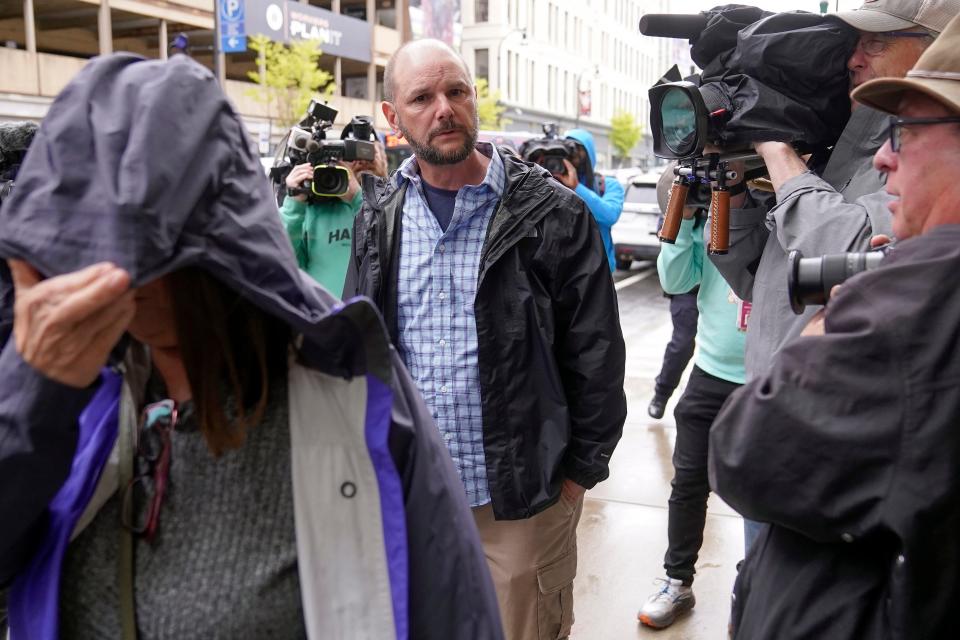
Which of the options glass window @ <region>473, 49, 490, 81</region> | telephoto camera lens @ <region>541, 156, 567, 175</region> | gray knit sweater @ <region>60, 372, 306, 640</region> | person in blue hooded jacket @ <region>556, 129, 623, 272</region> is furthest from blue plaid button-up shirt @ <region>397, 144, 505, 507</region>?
glass window @ <region>473, 49, 490, 81</region>

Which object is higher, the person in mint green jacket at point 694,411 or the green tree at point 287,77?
the green tree at point 287,77

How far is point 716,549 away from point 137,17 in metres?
30.4

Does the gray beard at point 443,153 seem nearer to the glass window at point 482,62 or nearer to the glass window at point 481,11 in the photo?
the glass window at point 482,62

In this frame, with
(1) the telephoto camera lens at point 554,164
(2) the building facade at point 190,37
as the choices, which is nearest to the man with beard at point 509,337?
(1) the telephoto camera lens at point 554,164

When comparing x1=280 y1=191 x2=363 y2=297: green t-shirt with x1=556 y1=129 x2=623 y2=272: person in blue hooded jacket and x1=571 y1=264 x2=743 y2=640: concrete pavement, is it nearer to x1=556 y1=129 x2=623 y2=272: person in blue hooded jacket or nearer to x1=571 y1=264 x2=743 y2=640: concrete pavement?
x1=556 y1=129 x2=623 y2=272: person in blue hooded jacket

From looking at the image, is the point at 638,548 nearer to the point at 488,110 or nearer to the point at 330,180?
the point at 330,180

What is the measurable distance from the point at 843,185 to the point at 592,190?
372cm

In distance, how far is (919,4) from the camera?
2146mm

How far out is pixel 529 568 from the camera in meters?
2.65

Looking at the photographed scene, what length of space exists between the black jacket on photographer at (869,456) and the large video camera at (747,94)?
3.15 ft

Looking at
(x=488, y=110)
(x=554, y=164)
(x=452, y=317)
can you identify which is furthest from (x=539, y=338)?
(x=488, y=110)

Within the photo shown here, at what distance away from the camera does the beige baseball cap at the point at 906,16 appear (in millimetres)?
2146

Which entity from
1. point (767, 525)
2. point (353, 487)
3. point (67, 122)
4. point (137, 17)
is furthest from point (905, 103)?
point (137, 17)

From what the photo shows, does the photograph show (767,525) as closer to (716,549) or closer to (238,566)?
(238,566)
